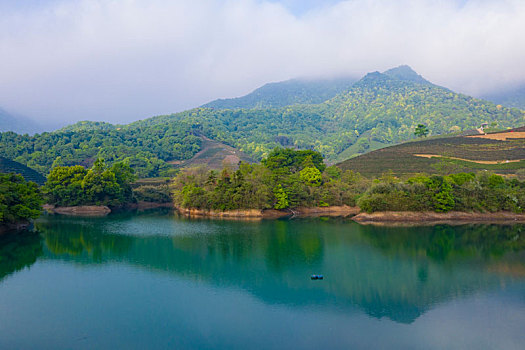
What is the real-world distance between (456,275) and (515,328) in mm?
7052

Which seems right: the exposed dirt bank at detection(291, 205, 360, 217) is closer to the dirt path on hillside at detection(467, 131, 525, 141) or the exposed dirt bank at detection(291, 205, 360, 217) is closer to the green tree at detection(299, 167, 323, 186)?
the green tree at detection(299, 167, 323, 186)

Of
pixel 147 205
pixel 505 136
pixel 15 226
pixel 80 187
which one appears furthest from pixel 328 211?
pixel 505 136

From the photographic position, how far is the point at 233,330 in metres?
15.3

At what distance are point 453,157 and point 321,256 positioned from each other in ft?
158

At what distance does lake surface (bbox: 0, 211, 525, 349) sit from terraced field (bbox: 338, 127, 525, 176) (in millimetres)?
26332

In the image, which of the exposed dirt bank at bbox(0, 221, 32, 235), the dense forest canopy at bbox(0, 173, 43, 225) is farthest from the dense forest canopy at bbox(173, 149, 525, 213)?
the exposed dirt bank at bbox(0, 221, 32, 235)

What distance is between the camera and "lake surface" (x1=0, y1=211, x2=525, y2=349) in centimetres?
1484

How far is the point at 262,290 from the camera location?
1980 cm

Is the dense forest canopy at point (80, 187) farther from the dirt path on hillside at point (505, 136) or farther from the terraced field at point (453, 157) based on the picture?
the dirt path on hillside at point (505, 136)

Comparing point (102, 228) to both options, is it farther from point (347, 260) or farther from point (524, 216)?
point (524, 216)

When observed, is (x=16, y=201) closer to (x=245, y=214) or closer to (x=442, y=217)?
(x=245, y=214)

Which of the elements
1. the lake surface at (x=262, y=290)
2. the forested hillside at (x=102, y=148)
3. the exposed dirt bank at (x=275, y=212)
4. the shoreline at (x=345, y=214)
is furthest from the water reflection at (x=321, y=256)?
the forested hillside at (x=102, y=148)

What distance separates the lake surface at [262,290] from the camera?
1484 centimetres

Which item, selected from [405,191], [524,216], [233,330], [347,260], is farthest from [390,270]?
[524,216]
